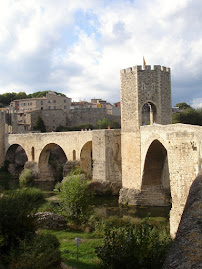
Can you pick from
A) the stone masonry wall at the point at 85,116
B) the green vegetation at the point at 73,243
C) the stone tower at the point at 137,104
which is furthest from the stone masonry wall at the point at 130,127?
the stone masonry wall at the point at 85,116

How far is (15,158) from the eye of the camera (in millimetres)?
31719

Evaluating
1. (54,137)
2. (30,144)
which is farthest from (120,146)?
(30,144)

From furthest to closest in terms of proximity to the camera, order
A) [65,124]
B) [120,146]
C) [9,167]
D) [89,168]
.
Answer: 1. [65,124]
2. [9,167]
3. [89,168]
4. [120,146]

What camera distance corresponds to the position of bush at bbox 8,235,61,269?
642 cm

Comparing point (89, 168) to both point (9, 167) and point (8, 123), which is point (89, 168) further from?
point (8, 123)

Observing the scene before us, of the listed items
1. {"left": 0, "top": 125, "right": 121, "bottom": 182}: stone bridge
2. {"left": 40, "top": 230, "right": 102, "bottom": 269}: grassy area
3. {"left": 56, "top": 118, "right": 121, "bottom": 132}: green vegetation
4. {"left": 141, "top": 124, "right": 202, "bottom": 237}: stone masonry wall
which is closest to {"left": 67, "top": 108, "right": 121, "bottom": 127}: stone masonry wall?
{"left": 56, "top": 118, "right": 121, "bottom": 132}: green vegetation

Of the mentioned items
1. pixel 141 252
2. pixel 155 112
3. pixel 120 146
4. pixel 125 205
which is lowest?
pixel 125 205

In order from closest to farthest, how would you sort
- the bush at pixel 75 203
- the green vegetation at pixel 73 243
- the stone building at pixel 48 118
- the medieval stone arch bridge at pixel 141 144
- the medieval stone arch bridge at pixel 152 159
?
the green vegetation at pixel 73 243 < the medieval stone arch bridge at pixel 152 159 < the bush at pixel 75 203 < the medieval stone arch bridge at pixel 141 144 < the stone building at pixel 48 118

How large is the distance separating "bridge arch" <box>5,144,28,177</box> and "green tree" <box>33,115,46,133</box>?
7228mm

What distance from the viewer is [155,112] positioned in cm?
1680

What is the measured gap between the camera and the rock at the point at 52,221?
11.9m

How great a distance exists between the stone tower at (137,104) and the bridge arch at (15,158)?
1729 cm

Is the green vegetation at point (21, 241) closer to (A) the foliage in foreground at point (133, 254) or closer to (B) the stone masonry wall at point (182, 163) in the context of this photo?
(A) the foliage in foreground at point (133, 254)

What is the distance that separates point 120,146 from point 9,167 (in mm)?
17060
